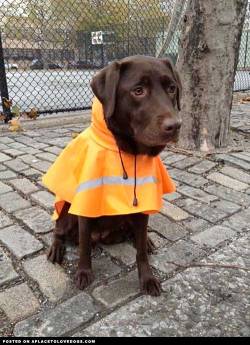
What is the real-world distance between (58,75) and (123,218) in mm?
5814

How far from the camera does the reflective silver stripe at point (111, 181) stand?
2.27 metres

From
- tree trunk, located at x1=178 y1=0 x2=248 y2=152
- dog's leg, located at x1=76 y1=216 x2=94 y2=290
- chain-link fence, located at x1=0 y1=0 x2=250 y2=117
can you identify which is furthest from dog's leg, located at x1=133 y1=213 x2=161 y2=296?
chain-link fence, located at x1=0 y1=0 x2=250 y2=117

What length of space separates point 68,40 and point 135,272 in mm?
5716

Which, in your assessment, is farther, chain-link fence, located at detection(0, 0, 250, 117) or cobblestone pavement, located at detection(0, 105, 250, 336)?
chain-link fence, located at detection(0, 0, 250, 117)

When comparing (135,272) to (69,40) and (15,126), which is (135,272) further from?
(69,40)

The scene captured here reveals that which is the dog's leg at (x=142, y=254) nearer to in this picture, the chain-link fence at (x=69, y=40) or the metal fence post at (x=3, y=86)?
the metal fence post at (x=3, y=86)

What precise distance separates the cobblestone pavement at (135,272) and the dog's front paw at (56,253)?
0.05m

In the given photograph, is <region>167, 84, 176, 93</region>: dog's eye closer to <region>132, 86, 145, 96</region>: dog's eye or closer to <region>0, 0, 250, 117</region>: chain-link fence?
<region>132, 86, 145, 96</region>: dog's eye

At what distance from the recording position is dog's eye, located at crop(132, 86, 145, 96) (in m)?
2.09

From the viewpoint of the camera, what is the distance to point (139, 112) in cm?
208

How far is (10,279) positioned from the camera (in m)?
2.44

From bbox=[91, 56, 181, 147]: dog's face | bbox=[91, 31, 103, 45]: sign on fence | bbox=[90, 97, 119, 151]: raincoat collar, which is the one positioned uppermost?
bbox=[91, 31, 103, 45]: sign on fence
